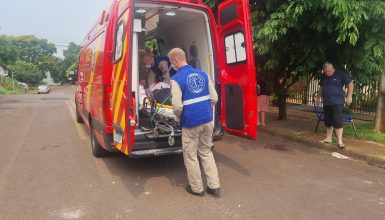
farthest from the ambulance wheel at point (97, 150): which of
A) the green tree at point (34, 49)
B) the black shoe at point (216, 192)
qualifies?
the green tree at point (34, 49)

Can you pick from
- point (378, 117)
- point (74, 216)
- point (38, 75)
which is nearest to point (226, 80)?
point (74, 216)

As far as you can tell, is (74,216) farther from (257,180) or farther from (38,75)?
(38,75)

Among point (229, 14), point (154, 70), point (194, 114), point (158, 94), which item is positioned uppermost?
point (229, 14)

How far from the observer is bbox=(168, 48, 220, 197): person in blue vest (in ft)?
14.3

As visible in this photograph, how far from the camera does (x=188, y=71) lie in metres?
4.41

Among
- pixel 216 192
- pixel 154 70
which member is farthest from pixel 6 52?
pixel 216 192

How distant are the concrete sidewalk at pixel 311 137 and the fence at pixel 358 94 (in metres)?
1.07

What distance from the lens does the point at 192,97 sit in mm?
4383

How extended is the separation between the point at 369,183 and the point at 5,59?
6285 cm

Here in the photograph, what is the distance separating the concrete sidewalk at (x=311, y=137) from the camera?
635 centimetres

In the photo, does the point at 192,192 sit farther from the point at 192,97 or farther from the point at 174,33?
the point at 174,33

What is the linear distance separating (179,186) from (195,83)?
1.44 metres

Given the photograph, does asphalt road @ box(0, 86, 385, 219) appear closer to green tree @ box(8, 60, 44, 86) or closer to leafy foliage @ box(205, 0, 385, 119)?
leafy foliage @ box(205, 0, 385, 119)

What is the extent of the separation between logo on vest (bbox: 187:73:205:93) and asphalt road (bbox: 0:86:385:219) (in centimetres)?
132
